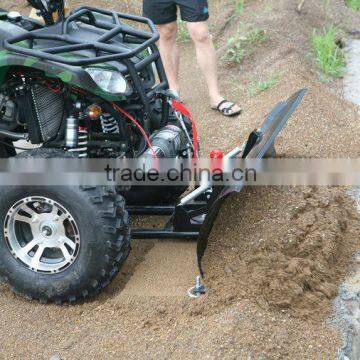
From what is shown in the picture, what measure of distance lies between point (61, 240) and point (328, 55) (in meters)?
4.33

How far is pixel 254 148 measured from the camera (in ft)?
12.6

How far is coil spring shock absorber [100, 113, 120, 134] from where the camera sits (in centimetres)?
397

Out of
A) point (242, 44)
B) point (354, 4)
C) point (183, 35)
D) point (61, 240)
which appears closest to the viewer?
point (61, 240)

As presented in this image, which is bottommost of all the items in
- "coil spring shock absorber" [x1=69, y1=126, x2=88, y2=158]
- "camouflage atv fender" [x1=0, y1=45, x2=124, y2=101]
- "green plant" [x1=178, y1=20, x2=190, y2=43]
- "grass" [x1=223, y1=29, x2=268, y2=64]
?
"green plant" [x1=178, y1=20, x2=190, y2=43]

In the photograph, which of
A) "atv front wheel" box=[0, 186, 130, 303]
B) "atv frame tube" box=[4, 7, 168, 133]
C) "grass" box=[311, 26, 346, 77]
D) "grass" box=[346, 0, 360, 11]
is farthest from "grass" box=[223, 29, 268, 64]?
"atv front wheel" box=[0, 186, 130, 303]

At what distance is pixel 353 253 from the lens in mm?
3951

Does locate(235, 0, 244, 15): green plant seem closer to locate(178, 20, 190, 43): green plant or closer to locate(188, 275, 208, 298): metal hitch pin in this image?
locate(178, 20, 190, 43): green plant

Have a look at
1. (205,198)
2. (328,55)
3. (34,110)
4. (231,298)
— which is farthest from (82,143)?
(328,55)

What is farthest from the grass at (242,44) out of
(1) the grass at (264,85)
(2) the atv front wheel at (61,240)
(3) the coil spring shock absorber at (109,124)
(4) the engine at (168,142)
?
(2) the atv front wheel at (61,240)

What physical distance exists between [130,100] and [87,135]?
12.9 inches

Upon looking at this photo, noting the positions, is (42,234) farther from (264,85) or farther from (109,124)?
(264,85)

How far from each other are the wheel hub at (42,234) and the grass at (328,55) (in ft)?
13.5

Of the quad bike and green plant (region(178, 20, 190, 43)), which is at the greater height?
the quad bike

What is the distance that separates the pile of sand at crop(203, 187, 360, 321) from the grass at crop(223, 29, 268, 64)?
136 inches
